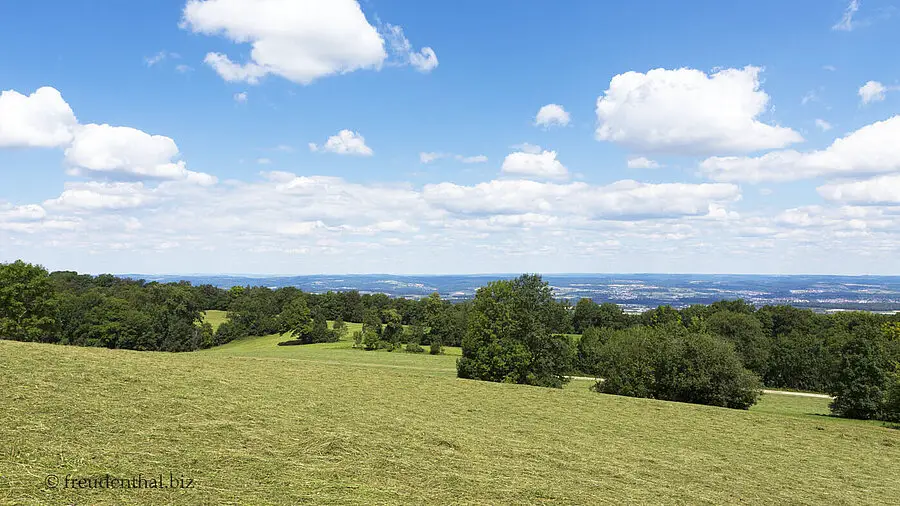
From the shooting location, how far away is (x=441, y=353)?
71812 millimetres

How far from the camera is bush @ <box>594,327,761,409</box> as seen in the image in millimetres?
31250

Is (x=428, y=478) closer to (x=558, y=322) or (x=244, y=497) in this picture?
(x=244, y=497)

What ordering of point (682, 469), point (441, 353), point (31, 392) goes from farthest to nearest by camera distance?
point (441, 353) < point (682, 469) < point (31, 392)

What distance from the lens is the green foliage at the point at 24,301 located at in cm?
4644

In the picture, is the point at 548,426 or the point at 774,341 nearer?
the point at 548,426

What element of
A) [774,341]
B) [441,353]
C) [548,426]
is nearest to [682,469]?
[548,426]

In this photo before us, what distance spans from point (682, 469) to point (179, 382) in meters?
14.2

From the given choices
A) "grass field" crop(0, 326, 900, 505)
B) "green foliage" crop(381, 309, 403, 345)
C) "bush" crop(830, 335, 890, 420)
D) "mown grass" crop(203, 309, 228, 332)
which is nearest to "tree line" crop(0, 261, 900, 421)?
"bush" crop(830, 335, 890, 420)

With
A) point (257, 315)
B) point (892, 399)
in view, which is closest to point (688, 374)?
point (892, 399)

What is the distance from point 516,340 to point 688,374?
36.1 ft

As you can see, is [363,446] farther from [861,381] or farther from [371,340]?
[371,340]

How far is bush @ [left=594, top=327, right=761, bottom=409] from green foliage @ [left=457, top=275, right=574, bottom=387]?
14.2ft

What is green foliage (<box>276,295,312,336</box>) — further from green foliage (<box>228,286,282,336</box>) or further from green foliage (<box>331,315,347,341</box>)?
green foliage (<box>331,315,347,341</box>)

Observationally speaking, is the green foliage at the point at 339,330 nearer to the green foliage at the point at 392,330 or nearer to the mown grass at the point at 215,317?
the green foliage at the point at 392,330
